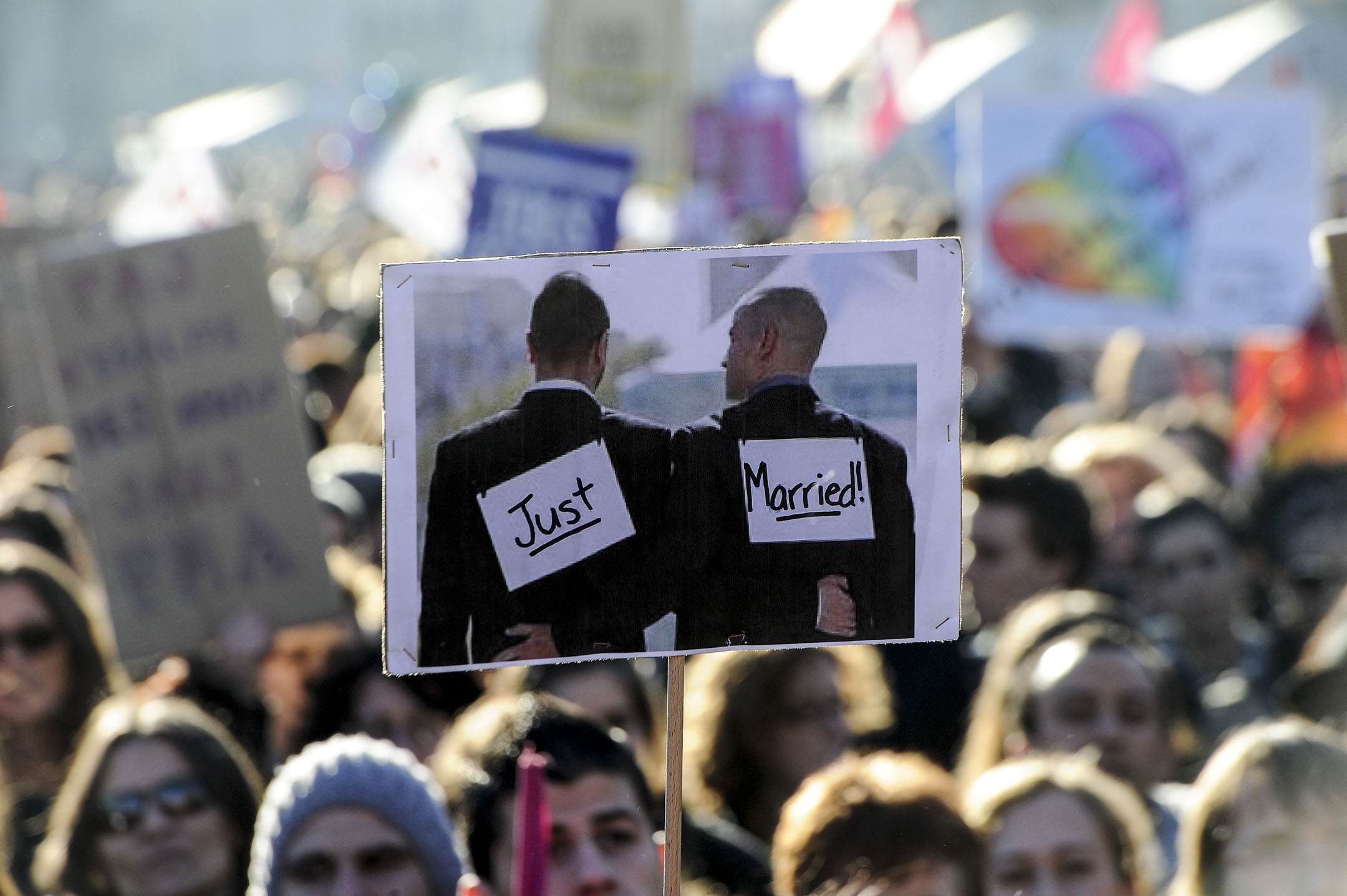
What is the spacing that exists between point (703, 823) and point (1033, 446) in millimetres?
2782

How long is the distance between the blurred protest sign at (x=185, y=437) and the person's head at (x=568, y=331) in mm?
1923

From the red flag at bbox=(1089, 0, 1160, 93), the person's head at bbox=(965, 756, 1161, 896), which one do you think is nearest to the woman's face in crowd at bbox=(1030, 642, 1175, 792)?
the person's head at bbox=(965, 756, 1161, 896)

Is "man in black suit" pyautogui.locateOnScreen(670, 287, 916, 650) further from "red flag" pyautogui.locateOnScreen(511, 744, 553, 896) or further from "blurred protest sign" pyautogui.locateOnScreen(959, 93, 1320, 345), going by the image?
"blurred protest sign" pyautogui.locateOnScreen(959, 93, 1320, 345)

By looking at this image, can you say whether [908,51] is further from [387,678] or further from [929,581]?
[929,581]

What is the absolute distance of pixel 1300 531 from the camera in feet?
16.9

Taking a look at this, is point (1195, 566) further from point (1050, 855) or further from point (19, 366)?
point (19, 366)

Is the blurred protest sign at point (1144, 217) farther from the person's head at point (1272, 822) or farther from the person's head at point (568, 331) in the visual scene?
the person's head at point (568, 331)

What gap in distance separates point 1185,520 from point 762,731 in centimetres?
179

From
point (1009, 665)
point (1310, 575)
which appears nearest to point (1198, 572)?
point (1310, 575)

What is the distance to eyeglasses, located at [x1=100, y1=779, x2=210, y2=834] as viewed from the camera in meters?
2.93

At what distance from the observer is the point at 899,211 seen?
51.0 feet

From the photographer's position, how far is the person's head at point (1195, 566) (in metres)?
4.73

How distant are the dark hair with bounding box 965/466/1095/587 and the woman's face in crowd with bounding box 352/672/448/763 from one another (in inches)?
63.2

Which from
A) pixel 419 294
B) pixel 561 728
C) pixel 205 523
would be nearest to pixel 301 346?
pixel 205 523
